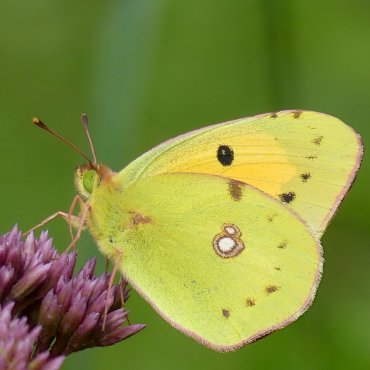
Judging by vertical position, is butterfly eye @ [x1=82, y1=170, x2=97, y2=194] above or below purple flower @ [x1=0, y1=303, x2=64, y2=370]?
above

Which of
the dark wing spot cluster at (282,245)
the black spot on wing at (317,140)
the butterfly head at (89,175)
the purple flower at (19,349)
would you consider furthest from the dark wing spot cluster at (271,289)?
the purple flower at (19,349)

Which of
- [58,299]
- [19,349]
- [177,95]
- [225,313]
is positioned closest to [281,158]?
[225,313]

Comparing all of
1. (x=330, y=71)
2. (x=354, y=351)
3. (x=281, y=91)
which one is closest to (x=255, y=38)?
(x=330, y=71)

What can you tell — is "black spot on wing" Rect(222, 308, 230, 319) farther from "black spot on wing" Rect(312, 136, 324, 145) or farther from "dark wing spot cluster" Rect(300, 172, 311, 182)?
"black spot on wing" Rect(312, 136, 324, 145)

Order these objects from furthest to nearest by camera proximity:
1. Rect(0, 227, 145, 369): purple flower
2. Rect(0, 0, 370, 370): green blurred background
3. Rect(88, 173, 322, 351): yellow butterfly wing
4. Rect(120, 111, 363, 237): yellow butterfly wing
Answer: Rect(0, 0, 370, 370): green blurred background → Rect(120, 111, 363, 237): yellow butterfly wing → Rect(88, 173, 322, 351): yellow butterfly wing → Rect(0, 227, 145, 369): purple flower

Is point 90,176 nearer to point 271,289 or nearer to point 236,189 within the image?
point 236,189

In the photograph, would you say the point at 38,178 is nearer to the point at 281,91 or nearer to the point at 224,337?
the point at 281,91

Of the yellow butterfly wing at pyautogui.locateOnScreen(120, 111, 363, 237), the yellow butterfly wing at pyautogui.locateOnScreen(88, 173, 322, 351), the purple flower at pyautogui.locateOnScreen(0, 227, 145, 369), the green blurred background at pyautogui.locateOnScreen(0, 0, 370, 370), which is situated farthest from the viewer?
the green blurred background at pyautogui.locateOnScreen(0, 0, 370, 370)

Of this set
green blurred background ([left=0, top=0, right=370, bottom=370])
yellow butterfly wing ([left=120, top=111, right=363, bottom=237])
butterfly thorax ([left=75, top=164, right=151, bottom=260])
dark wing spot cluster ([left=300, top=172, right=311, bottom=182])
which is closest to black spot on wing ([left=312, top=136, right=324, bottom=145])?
yellow butterfly wing ([left=120, top=111, right=363, bottom=237])
